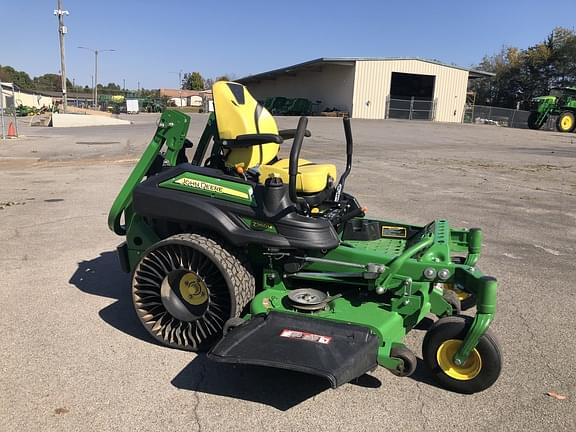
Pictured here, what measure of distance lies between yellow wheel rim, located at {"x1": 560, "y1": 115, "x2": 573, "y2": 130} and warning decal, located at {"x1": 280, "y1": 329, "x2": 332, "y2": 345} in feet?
109

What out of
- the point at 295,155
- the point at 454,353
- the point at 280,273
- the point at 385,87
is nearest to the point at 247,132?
the point at 295,155

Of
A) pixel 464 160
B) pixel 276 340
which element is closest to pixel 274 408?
pixel 276 340

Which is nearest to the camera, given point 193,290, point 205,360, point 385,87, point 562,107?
point 205,360

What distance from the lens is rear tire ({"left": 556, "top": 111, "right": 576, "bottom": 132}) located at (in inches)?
1222

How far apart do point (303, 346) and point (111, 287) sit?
2.54m

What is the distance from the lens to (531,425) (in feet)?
9.16

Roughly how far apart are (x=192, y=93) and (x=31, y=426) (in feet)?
323

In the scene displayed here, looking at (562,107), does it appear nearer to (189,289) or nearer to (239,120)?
(239,120)

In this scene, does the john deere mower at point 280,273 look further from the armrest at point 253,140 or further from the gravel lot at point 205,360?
the gravel lot at point 205,360

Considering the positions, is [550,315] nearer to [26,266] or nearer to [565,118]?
[26,266]

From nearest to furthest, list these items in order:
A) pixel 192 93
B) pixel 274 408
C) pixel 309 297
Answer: pixel 274 408
pixel 309 297
pixel 192 93

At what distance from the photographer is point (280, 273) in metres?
3.63

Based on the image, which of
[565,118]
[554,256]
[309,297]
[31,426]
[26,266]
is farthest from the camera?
[565,118]

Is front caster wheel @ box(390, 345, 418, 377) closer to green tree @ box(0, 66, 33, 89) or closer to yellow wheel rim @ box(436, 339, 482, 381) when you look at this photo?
yellow wheel rim @ box(436, 339, 482, 381)
